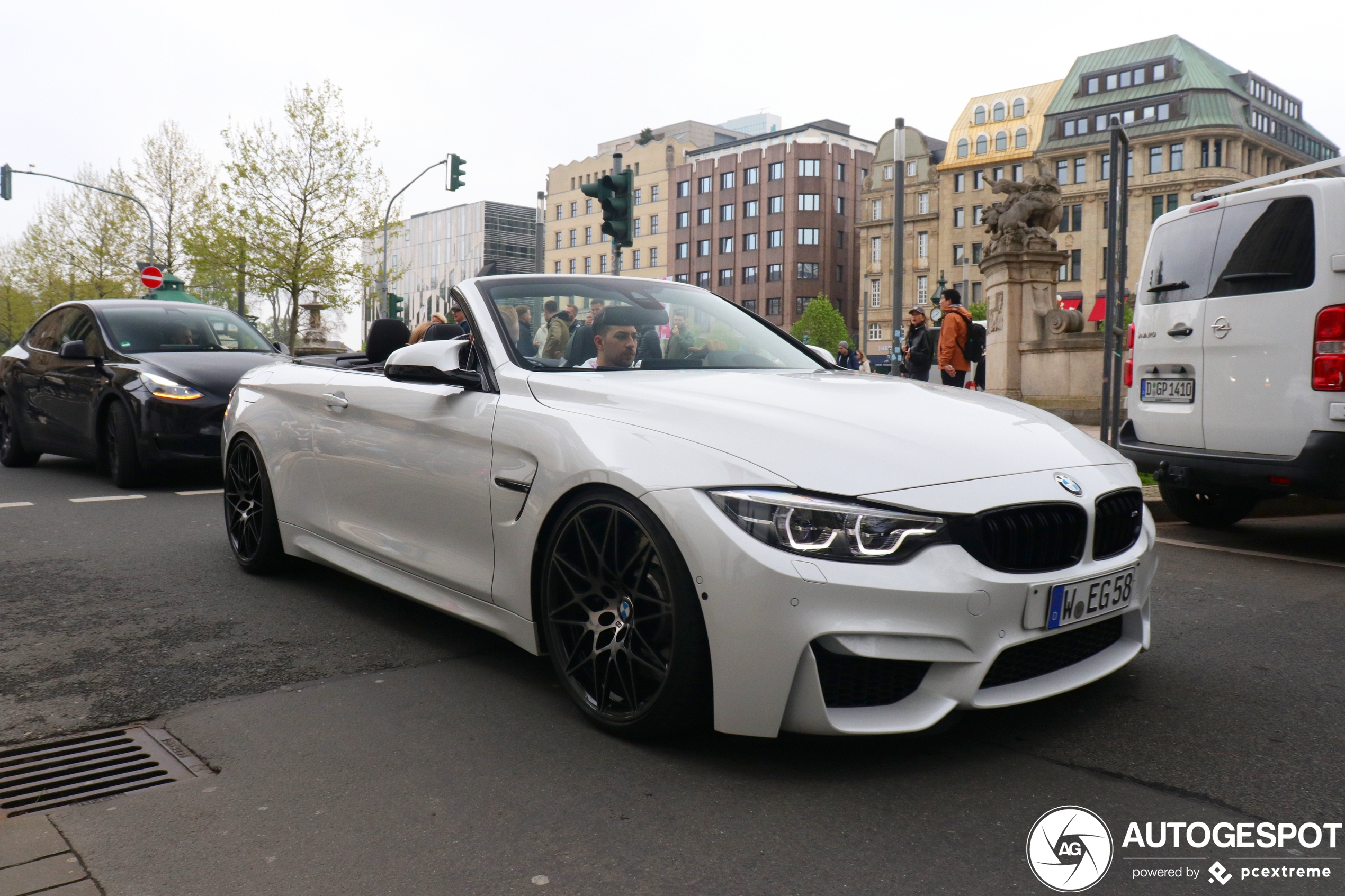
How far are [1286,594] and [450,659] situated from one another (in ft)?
12.6

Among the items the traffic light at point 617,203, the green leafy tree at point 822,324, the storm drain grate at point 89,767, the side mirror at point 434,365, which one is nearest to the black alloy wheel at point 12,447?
the traffic light at point 617,203

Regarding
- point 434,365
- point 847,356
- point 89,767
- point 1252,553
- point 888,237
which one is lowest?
point 89,767

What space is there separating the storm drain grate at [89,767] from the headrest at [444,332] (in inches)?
86.5

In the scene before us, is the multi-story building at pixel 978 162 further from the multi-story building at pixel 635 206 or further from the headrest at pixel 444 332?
the headrest at pixel 444 332

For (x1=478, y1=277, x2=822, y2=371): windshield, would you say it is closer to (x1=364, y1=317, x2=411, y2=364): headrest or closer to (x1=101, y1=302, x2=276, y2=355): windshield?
(x1=364, y1=317, x2=411, y2=364): headrest

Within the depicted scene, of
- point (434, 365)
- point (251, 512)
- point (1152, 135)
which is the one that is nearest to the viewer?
point (434, 365)

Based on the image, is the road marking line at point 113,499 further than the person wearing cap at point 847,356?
No

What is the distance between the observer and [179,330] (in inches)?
373

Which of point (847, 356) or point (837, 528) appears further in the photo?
point (847, 356)

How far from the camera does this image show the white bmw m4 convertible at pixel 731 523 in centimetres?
275

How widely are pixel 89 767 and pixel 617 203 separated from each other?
8.91 metres

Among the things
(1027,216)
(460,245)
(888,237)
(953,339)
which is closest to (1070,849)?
(953,339)

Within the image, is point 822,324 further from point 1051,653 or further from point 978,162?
point 1051,653

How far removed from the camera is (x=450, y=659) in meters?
4.05
